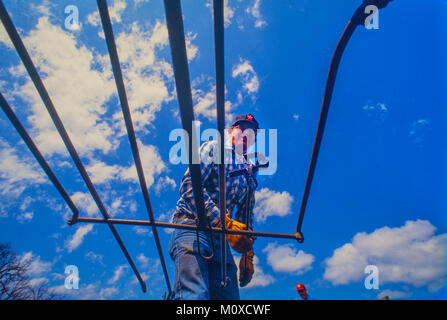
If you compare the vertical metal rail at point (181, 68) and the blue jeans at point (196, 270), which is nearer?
the vertical metal rail at point (181, 68)

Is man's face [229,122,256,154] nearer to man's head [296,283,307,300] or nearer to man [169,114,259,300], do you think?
man [169,114,259,300]

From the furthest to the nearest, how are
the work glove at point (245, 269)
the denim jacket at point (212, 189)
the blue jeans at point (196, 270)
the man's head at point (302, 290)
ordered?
the man's head at point (302, 290) → the work glove at point (245, 269) → the denim jacket at point (212, 189) → the blue jeans at point (196, 270)

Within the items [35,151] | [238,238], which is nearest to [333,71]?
[238,238]

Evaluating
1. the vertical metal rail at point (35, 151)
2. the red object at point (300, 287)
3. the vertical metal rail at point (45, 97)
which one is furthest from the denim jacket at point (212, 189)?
the red object at point (300, 287)

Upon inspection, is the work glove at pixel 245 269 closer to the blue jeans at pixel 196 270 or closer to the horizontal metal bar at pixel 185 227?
the blue jeans at pixel 196 270

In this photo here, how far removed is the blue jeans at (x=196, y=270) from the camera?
1.44 meters

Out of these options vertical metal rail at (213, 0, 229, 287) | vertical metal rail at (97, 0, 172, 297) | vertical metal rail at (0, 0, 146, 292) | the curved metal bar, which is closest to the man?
vertical metal rail at (213, 0, 229, 287)

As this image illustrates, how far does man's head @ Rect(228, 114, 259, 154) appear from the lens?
9.61ft

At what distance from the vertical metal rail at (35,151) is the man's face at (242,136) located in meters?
1.98

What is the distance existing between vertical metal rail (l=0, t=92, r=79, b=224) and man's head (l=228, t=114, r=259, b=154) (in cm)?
198

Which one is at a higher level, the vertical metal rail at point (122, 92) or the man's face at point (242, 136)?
the man's face at point (242, 136)

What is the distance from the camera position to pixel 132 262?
2.07 metres
